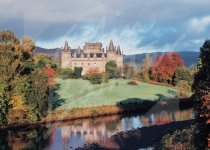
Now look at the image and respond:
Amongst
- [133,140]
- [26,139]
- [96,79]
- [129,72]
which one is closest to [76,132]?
[26,139]

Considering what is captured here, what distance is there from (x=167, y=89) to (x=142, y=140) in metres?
49.1

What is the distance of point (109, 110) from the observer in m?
57.9

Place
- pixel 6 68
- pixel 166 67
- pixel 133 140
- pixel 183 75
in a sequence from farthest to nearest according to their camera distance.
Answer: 1. pixel 166 67
2. pixel 183 75
3. pixel 6 68
4. pixel 133 140

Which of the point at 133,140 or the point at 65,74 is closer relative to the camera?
the point at 133,140

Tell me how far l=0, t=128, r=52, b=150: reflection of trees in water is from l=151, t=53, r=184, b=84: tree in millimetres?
53374

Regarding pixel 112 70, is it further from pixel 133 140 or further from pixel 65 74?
pixel 133 140

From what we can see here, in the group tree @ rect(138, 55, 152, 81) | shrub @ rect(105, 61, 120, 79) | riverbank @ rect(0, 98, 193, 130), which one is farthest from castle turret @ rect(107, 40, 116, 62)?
riverbank @ rect(0, 98, 193, 130)

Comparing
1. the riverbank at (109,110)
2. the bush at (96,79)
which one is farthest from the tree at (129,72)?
the riverbank at (109,110)

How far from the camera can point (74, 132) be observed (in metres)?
42.7

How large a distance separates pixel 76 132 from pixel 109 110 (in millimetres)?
15598

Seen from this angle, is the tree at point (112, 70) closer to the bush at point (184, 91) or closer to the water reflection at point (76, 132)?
the bush at point (184, 91)

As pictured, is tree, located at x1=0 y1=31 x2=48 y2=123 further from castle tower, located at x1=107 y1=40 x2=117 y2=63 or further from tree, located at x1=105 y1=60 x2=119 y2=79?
castle tower, located at x1=107 y1=40 x2=117 y2=63

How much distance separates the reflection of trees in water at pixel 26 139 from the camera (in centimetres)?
3562

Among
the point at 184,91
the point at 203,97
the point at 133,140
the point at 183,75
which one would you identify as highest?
the point at 203,97
